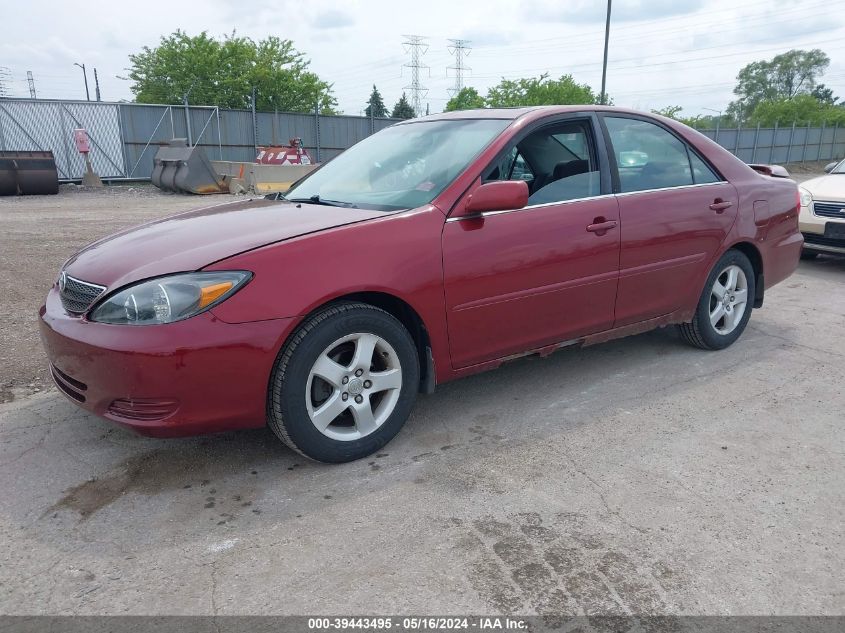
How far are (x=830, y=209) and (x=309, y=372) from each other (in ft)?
23.2

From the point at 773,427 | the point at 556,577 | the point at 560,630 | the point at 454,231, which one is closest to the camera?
the point at 560,630

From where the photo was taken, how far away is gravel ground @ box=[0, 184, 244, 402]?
14.3 feet

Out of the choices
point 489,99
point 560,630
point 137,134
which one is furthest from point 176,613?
point 489,99

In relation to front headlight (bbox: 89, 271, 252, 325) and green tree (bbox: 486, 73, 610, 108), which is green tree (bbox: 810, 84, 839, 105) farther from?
front headlight (bbox: 89, 271, 252, 325)

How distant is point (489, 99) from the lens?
42.2 m

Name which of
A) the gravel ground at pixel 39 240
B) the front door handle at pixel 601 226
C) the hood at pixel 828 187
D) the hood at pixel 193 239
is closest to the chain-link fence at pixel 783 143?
the hood at pixel 828 187

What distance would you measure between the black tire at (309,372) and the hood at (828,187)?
639 cm

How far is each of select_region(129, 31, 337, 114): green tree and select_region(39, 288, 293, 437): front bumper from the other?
132ft

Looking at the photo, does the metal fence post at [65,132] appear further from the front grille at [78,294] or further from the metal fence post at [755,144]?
the metal fence post at [755,144]

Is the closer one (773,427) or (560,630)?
(560,630)

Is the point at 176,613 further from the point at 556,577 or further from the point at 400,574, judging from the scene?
the point at 556,577

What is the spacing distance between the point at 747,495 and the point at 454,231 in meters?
1.76

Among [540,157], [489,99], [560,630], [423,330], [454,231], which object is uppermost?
[489,99]

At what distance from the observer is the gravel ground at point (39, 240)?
435cm
